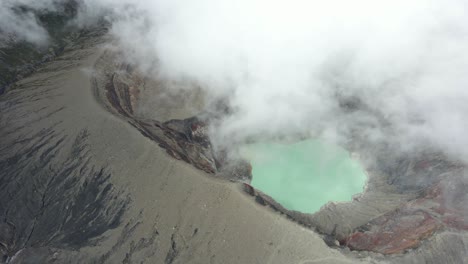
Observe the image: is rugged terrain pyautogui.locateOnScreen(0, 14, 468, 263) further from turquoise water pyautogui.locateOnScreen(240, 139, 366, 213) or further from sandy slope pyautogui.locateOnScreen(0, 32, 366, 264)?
turquoise water pyautogui.locateOnScreen(240, 139, 366, 213)

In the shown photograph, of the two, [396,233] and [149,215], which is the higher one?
[396,233]

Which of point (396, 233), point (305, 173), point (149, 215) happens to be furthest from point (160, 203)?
point (396, 233)

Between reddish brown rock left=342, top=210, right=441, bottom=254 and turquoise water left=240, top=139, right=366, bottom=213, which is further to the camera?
turquoise water left=240, top=139, right=366, bottom=213

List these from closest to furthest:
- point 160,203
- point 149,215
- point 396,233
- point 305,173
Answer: point 149,215 < point 160,203 < point 396,233 < point 305,173

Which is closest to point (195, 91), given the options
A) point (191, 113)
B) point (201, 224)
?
point (191, 113)

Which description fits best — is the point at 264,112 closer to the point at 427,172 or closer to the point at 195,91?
the point at 195,91

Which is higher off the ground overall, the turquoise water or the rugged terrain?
the turquoise water

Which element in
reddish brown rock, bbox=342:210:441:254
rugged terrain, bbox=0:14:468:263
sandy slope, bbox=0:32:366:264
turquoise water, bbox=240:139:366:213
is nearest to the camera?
sandy slope, bbox=0:32:366:264

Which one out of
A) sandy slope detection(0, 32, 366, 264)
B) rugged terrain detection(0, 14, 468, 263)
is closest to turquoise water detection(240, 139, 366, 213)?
rugged terrain detection(0, 14, 468, 263)

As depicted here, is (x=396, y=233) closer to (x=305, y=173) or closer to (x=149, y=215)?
(x=305, y=173)
